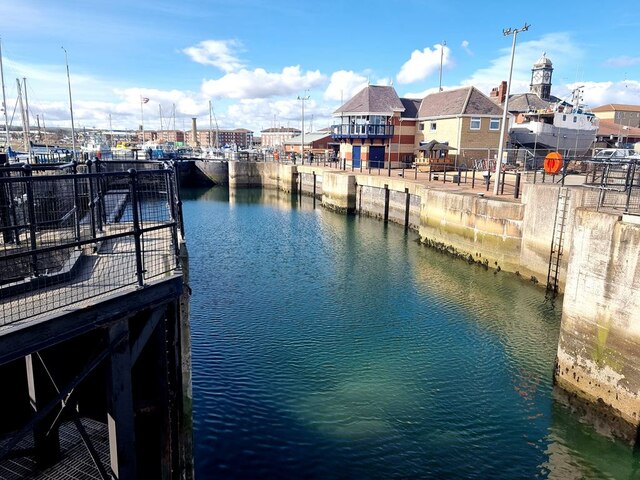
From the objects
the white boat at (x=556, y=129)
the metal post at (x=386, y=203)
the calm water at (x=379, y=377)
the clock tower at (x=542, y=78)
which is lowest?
the calm water at (x=379, y=377)

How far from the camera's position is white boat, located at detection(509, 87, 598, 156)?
5331cm

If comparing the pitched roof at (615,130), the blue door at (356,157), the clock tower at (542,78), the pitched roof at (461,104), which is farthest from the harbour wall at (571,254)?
the pitched roof at (615,130)

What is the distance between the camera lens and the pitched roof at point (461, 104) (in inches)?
1841

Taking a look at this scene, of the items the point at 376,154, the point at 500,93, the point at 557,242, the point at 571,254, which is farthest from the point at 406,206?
the point at 500,93

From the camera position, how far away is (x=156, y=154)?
68000 mm

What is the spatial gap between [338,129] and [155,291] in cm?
4960

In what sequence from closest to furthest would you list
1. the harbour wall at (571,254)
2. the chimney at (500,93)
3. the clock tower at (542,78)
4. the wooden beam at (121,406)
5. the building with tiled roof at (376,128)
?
1. the wooden beam at (121,406)
2. the harbour wall at (571,254)
3. the building with tiled roof at (376,128)
4. the chimney at (500,93)
5. the clock tower at (542,78)

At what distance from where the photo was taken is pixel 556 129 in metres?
54.8

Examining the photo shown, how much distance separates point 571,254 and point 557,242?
25.1 ft

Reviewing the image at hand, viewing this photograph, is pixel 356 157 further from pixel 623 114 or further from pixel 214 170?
pixel 623 114

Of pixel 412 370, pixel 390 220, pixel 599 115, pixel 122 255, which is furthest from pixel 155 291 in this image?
pixel 599 115

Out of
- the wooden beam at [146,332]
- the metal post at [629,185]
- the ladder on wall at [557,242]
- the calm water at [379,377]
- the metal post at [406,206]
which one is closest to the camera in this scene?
the wooden beam at [146,332]

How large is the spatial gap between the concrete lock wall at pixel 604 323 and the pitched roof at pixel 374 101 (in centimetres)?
4152

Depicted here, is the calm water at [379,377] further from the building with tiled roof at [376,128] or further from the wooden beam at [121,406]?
the building with tiled roof at [376,128]
